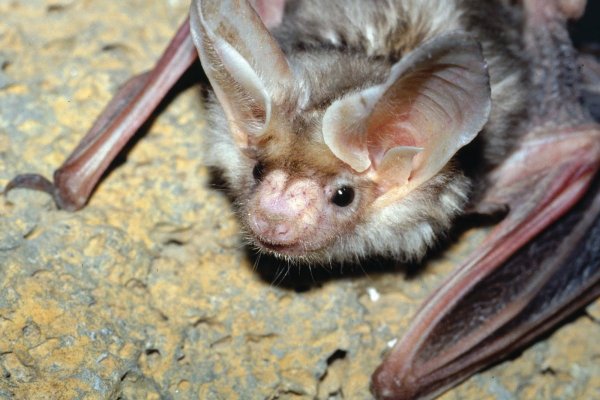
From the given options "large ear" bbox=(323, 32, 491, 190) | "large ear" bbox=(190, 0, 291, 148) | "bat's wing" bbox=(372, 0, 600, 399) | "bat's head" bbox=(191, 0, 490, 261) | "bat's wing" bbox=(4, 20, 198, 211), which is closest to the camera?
"large ear" bbox=(323, 32, 491, 190)

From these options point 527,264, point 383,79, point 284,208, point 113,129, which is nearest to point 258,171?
point 284,208

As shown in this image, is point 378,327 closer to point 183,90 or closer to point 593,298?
point 593,298

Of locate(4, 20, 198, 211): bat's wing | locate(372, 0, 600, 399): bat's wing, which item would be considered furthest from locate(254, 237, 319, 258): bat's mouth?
locate(4, 20, 198, 211): bat's wing

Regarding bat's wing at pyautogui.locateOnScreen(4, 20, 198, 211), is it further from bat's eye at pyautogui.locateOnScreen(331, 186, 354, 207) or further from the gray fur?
bat's eye at pyautogui.locateOnScreen(331, 186, 354, 207)

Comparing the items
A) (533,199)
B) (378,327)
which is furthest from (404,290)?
(533,199)

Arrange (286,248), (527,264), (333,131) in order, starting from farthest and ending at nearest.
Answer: (527,264)
(286,248)
(333,131)

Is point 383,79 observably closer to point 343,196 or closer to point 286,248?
point 343,196

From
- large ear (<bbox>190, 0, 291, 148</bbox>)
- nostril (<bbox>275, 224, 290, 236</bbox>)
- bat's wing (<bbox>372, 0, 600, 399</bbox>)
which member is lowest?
bat's wing (<bbox>372, 0, 600, 399</bbox>)

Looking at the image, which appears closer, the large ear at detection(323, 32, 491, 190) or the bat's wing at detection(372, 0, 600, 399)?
the large ear at detection(323, 32, 491, 190)

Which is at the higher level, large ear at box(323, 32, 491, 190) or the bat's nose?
large ear at box(323, 32, 491, 190)
